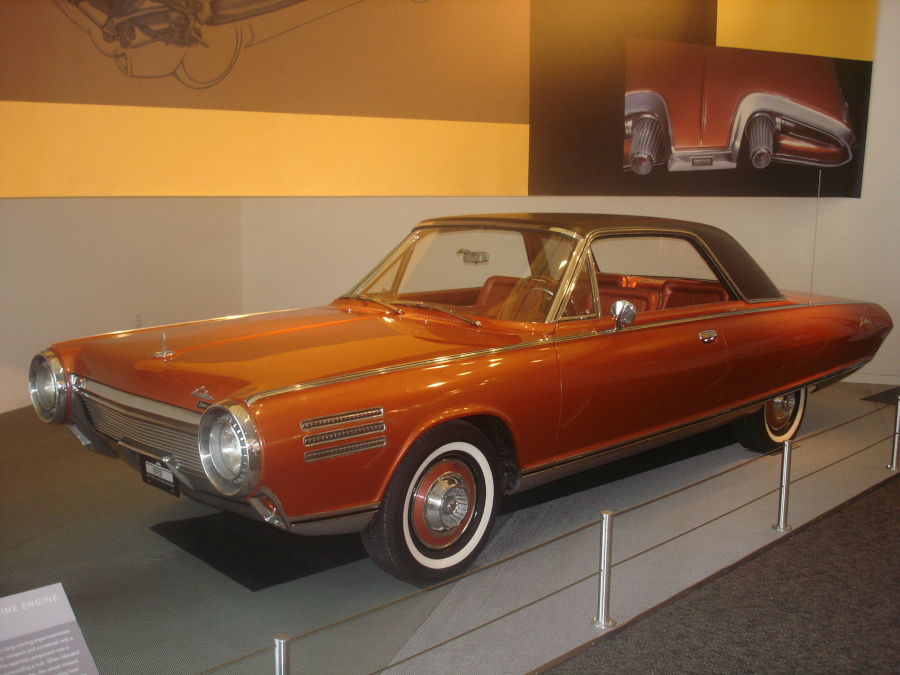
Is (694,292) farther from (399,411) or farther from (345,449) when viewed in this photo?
(345,449)

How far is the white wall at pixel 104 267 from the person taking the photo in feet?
18.3

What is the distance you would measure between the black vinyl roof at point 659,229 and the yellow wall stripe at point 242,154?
5.99 feet

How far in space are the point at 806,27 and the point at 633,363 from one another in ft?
15.2

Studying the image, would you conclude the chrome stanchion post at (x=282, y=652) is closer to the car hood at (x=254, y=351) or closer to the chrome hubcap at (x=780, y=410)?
the car hood at (x=254, y=351)

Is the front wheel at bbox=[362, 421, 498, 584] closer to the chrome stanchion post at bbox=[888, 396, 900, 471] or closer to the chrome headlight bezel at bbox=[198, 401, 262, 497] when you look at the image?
the chrome headlight bezel at bbox=[198, 401, 262, 497]

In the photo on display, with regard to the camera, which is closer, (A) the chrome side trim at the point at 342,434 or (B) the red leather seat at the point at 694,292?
(A) the chrome side trim at the point at 342,434

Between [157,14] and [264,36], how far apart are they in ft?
2.25

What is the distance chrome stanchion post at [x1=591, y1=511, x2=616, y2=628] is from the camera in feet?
8.50

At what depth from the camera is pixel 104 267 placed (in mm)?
6137

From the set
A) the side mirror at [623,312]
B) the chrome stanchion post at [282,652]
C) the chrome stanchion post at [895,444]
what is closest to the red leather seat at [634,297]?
the side mirror at [623,312]

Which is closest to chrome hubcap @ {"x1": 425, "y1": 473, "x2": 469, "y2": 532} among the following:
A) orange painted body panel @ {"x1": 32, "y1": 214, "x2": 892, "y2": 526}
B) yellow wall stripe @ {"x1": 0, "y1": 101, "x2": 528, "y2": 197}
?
orange painted body panel @ {"x1": 32, "y1": 214, "x2": 892, "y2": 526}

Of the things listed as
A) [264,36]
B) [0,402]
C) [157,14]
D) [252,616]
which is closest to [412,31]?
[264,36]

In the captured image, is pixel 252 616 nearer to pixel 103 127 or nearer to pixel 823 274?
pixel 103 127

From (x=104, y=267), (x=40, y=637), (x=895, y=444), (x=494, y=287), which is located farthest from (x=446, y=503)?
(x=104, y=267)
